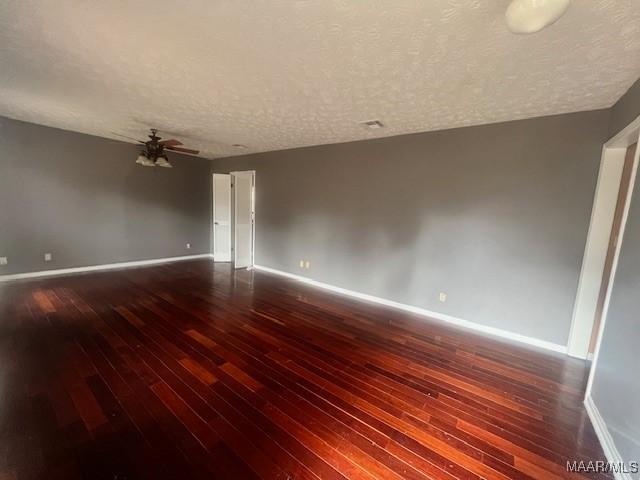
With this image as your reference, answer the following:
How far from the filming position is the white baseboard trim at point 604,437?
4.54 feet

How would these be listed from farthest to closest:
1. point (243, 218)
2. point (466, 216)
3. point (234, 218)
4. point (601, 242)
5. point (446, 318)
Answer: point (234, 218) → point (243, 218) → point (446, 318) → point (466, 216) → point (601, 242)

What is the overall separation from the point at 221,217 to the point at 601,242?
6201 mm

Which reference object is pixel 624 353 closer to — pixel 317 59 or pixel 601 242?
pixel 601 242

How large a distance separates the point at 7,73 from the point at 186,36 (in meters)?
2.11

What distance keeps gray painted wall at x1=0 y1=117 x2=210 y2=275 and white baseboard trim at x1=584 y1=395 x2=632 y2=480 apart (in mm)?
6773

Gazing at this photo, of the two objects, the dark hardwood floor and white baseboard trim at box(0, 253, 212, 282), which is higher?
white baseboard trim at box(0, 253, 212, 282)

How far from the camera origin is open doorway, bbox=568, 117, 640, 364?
2.32 m

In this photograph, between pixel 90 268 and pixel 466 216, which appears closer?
pixel 466 216

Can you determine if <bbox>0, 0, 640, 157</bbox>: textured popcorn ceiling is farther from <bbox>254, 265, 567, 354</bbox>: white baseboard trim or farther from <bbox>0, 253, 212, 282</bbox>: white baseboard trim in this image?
<bbox>0, 253, 212, 282</bbox>: white baseboard trim

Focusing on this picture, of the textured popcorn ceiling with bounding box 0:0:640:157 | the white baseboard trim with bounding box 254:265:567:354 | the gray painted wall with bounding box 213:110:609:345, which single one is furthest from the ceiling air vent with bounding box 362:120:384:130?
the white baseboard trim with bounding box 254:265:567:354

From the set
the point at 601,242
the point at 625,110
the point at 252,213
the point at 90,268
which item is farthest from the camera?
the point at 252,213

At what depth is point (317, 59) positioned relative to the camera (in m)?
1.87

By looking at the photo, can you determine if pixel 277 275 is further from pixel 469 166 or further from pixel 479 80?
pixel 479 80

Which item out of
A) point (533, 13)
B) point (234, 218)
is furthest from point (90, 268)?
point (533, 13)
